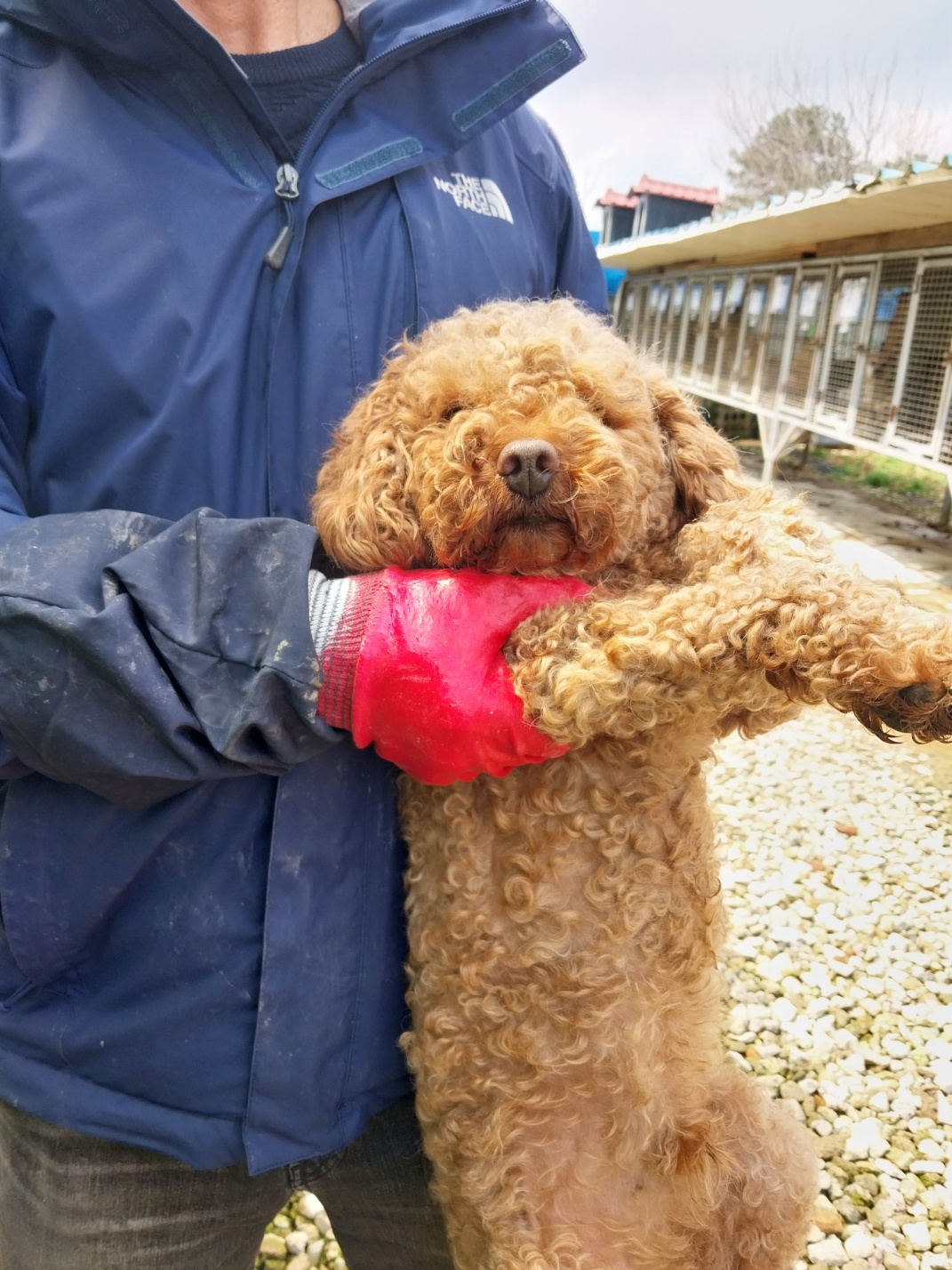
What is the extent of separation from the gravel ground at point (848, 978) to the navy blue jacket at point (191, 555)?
3.46ft

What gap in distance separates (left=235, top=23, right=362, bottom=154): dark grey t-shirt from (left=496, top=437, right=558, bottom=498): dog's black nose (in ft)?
2.10

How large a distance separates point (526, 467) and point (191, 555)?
0.57 m

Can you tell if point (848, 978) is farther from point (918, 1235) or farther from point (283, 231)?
point (283, 231)

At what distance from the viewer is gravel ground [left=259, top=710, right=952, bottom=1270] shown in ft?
9.53

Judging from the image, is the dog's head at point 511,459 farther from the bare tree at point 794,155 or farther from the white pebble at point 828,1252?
the bare tree at point 794,155

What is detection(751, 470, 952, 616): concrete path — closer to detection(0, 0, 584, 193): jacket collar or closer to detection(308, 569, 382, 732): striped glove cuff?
detection(0, 0, 584, 193): jacket collar

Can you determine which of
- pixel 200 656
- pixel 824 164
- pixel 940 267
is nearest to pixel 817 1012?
pixel 200 656

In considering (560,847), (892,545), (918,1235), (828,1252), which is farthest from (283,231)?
(892,545)

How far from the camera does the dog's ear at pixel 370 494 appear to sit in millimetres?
1601

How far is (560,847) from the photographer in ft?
5.32

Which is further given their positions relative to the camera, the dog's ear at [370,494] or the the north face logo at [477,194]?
the the north face logo at [477,194]

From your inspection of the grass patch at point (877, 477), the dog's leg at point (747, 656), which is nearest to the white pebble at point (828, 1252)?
the dog's leg at point (747, 656)

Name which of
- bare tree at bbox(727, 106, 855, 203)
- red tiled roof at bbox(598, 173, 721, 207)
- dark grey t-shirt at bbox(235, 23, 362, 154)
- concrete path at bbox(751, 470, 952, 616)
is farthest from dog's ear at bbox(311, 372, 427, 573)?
bare tree at bbox(727, 106, 855, 203)

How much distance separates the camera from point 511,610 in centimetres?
153
